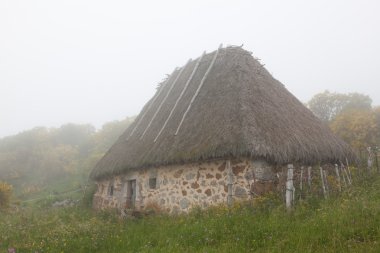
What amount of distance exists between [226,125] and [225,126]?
0.04m

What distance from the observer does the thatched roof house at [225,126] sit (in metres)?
9.77

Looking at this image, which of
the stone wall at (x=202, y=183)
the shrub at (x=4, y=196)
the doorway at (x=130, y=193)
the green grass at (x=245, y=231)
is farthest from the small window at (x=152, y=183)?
the shrub at (x=4, y=196)

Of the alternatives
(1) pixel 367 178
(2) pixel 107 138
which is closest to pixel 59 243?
(1) pixel 367 178

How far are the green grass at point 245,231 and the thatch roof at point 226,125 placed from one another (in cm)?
154

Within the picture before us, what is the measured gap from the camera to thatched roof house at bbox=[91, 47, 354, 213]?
977 cm

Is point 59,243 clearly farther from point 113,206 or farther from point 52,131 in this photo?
point 52,131

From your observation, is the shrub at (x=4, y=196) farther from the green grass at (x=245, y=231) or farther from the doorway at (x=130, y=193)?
the green grass at (x=245, y=231)

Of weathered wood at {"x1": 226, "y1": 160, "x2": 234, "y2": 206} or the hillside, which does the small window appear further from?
the hillside

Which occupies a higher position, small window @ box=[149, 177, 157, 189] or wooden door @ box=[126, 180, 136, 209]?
small window @ box=[149, 177, 157, 189]

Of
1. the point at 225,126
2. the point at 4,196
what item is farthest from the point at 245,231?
the point at 4,196

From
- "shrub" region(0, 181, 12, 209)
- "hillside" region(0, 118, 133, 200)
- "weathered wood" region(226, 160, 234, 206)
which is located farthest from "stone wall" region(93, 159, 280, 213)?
"hillside" region(0, 118, 133, 200)

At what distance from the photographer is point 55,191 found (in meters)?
25.1

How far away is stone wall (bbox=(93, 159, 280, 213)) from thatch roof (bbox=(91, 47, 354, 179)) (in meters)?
0.38

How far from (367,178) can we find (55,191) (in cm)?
2068
